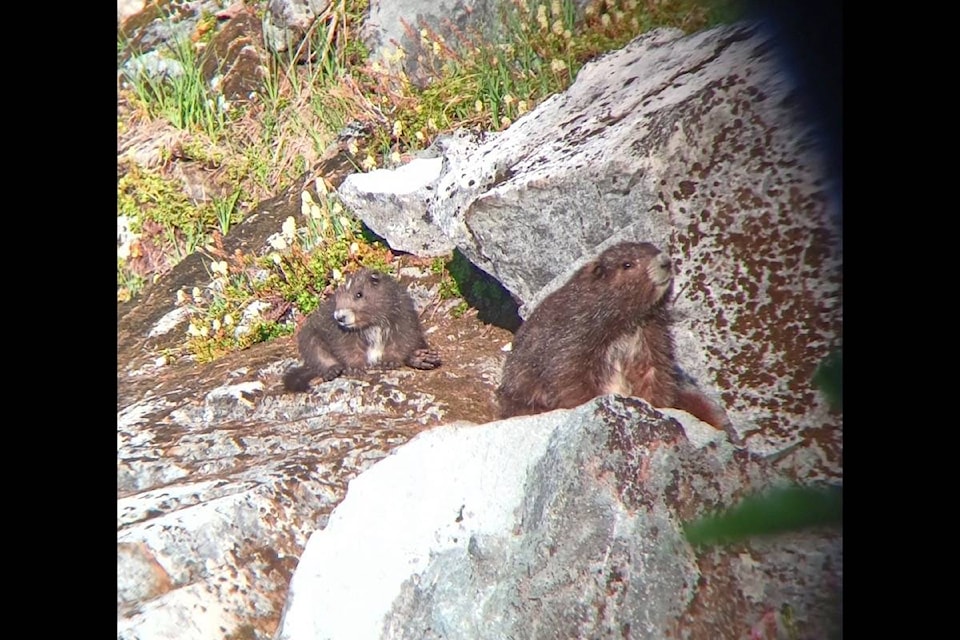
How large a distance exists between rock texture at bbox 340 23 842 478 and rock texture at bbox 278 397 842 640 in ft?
0.92

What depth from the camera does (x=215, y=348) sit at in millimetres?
3805

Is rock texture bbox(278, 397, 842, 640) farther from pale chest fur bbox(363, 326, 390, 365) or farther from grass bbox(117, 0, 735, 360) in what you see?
grass bbox(117, 0, 735, 360)

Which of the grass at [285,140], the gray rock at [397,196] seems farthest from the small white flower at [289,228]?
the gray rock at [397,196]

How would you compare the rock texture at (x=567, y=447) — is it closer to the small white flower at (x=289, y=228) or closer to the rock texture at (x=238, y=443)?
the rock texture at (x=238, y=443)

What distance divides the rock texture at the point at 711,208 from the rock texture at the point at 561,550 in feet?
0.92

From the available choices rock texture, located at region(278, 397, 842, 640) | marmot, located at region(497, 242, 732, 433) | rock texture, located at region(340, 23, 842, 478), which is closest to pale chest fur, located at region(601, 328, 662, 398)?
marmot, located at region(497, 242, 732, 433)

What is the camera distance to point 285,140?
383 centimetres

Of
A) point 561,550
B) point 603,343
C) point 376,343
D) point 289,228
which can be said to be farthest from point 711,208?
point 289,228

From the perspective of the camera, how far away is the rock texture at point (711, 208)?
295 cm

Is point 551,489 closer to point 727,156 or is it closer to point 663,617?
point 663,617

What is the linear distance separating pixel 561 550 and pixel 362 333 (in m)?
1.45

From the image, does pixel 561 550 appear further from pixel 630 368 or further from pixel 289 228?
pixel 289 228

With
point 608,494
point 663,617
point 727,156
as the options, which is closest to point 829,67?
point 727,156

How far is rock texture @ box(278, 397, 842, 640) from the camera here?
2654 millimetres
